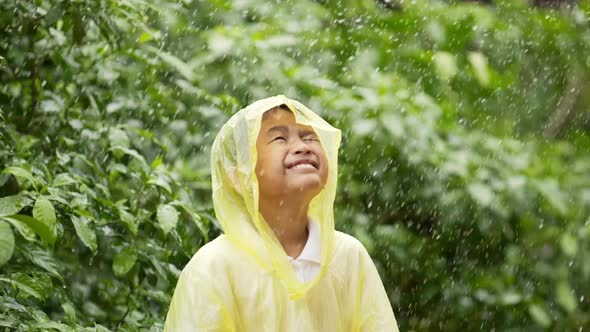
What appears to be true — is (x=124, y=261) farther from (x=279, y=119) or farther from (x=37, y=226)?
(x=279, y=119)

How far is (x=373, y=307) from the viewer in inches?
109

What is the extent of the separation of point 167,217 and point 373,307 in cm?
107

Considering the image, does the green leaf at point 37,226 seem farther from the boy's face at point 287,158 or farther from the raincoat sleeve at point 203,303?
the boy's face at point 287,158

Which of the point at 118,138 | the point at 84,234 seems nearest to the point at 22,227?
the point at 84,234

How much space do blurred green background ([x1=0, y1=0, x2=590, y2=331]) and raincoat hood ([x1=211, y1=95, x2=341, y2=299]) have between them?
141 cm

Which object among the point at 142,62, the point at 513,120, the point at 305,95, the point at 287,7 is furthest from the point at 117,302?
the point at 513,120

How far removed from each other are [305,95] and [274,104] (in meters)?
2.42

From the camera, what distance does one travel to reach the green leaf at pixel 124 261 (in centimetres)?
364

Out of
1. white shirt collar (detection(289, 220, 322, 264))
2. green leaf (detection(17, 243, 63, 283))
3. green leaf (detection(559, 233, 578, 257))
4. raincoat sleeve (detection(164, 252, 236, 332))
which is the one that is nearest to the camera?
raincoat sleeve (detection(164, 252, 236, 332))

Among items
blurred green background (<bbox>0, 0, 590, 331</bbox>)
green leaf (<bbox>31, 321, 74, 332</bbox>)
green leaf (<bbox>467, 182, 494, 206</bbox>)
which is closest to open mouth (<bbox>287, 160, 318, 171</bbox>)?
green leaf (<bbox>31, 321, 74, 332</bbox>)

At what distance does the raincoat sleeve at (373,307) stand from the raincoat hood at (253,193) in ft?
0.43

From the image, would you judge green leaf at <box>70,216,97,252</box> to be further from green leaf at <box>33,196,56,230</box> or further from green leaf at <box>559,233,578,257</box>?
green leaf at <box>559,233,578,257</box>

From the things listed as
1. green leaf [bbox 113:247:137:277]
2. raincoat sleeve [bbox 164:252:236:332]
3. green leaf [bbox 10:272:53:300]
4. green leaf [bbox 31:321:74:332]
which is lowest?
green leaf [bbox 113:247:137:277]

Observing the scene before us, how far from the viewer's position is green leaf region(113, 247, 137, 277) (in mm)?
3641
